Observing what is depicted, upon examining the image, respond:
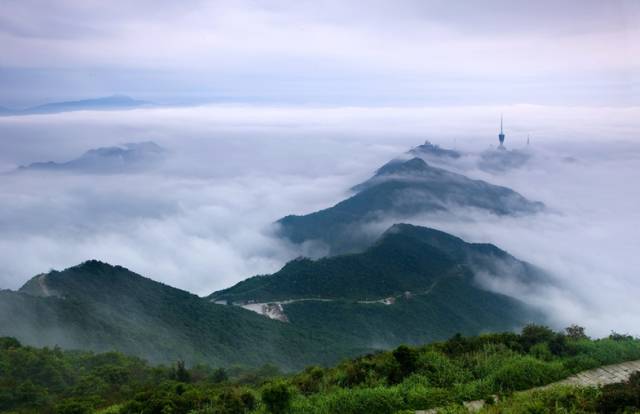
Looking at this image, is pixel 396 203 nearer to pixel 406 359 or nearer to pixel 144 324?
pixel 144 324

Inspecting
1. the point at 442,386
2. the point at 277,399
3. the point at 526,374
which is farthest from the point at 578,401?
the point at 277,399

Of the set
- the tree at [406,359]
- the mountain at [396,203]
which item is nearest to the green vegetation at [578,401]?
the tree at [406,359]

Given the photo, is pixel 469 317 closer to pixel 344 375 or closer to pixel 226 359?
pixel 226 359

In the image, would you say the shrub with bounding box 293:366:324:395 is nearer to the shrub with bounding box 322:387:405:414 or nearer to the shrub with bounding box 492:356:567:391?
the shrub with bounding box 322:387:405:414

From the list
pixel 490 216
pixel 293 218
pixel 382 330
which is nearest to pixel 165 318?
pixel 382 330

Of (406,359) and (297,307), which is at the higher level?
(406,359)

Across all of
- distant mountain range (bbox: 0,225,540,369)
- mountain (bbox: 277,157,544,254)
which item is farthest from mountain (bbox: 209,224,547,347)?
mountain (bbox: 277,157,544,254)

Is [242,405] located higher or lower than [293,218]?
higher
